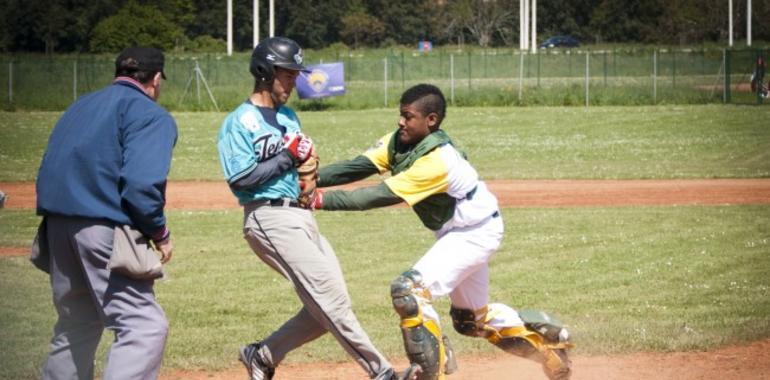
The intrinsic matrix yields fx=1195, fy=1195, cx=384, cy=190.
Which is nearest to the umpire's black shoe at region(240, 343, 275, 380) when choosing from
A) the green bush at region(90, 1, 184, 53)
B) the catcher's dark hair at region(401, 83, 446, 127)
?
the catcher's dark hair at region(401, 83, 446, 127)

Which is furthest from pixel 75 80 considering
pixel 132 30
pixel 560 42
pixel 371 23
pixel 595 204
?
pixel 560 42

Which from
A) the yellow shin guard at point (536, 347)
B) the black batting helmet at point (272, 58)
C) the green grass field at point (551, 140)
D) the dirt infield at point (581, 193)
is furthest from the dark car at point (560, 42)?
the black batting helmet at point (272, 58)

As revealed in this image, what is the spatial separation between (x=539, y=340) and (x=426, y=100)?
5.69ft

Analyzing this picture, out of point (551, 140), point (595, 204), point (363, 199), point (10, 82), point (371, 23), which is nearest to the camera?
point (363, 199)

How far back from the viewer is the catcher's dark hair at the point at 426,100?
269 inches

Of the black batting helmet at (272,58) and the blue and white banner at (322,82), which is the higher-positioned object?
the black batting helmet at (272,58)

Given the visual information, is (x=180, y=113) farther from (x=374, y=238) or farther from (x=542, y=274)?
(x=542, y=274)

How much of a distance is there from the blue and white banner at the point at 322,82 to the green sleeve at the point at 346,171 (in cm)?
3493

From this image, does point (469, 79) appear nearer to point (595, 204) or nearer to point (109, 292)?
point (595, 204)

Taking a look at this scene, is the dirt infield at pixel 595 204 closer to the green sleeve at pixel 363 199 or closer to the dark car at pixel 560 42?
the green sleeve at pixel 363 199

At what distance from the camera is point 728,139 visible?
2934cm

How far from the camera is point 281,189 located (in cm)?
684

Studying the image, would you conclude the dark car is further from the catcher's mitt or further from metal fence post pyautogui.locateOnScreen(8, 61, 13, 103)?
the catcher's mitt

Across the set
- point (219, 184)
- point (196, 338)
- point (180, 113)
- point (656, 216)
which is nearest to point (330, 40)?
→ point (180, 113)
